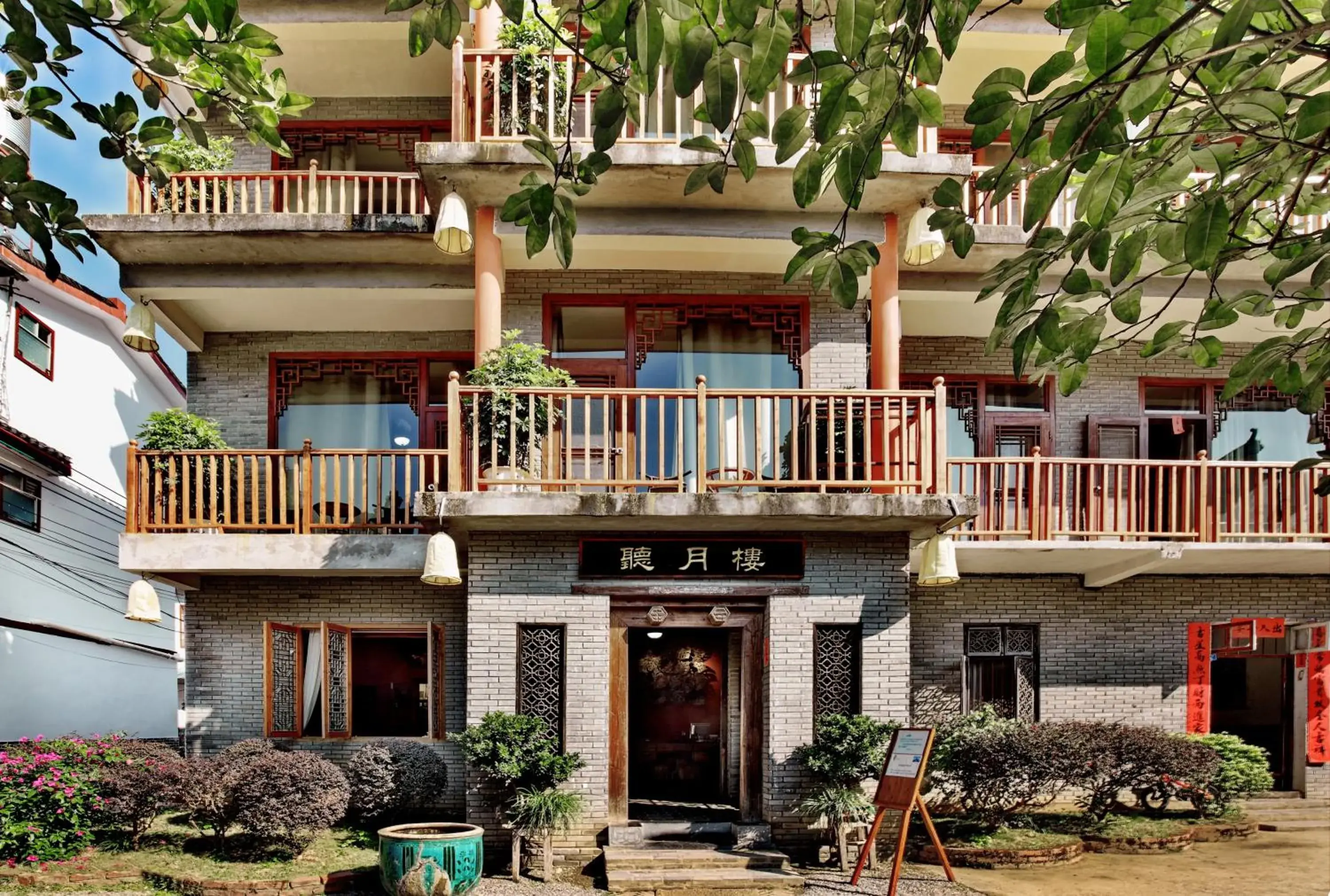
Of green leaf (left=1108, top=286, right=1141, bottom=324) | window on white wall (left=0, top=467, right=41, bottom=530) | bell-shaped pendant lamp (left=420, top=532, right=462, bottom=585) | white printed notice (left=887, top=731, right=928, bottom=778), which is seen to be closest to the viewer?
green leaf (left=1108, top=286, right=1141, bottom=324)

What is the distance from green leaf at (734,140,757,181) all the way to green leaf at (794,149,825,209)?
15 centimetres

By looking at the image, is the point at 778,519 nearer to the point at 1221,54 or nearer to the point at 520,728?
the point at 520,728

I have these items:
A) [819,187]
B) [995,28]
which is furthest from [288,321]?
[819,187]

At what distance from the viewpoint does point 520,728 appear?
395 inches

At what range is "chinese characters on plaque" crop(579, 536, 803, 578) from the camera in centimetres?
1068

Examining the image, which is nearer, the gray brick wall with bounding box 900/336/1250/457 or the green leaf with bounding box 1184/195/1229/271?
the green leaf with bounding box 1184/195/1229/271

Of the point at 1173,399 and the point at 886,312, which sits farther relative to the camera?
the point at 1173,399

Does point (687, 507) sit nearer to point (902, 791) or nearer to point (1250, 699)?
point (902, 791)

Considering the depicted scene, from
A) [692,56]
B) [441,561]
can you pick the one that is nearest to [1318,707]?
[441,561]

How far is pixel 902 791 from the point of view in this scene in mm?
9102

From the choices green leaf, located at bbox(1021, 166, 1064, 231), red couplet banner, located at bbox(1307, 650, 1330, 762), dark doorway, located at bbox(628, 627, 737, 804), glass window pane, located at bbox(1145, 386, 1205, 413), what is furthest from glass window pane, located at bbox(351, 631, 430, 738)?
green leaf, located at bbox(1021, 166, 1064, 231)

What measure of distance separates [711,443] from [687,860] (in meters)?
3.91

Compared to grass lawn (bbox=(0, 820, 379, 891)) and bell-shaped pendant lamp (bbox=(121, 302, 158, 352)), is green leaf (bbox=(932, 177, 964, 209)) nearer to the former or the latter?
grass lawn (bbox=(0, 820, 379, 891))

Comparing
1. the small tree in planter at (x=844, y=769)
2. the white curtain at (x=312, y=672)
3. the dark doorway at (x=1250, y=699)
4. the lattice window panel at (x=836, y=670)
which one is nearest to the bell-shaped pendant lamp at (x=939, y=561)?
the lattice window panel at (x=836, y=670)
